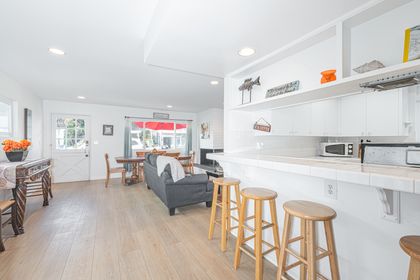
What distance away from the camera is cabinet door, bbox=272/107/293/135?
2240 mm

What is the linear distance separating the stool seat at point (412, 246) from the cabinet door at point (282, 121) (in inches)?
60.3

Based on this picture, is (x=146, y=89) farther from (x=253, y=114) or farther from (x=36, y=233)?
(x=36, y=233)

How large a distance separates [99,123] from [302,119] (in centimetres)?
560

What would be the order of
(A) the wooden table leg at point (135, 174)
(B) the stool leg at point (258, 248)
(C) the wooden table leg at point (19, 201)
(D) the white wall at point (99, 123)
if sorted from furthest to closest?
(A) the wooden table leg at point (135, 174) → (D) the white wall at point (99, 123) → (C) the wooden table leg at point (19, 201) → (B) the stool leg at point (258, 248)

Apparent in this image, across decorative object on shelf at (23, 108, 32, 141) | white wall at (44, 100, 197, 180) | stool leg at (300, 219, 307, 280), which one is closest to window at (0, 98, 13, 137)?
decorative object on shelf at (23, 108, 32, 141)

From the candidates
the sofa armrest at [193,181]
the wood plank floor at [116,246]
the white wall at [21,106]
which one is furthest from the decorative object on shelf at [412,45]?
the white wall at [21,106]

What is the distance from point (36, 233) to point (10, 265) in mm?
677

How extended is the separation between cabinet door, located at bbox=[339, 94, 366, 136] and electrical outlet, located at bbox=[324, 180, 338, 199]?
102 cm

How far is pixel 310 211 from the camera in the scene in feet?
3.92

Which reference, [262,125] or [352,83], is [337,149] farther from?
[352,83]

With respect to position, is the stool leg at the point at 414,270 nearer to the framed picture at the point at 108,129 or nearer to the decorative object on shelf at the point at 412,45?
the decorative object on shelf at the point at 412,45

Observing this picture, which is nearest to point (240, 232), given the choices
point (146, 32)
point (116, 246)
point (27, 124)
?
point (116, 246)

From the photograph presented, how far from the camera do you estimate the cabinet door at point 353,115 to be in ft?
6.03

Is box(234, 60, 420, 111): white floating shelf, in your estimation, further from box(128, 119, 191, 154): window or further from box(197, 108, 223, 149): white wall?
box(128, 119, 191, 154): window
